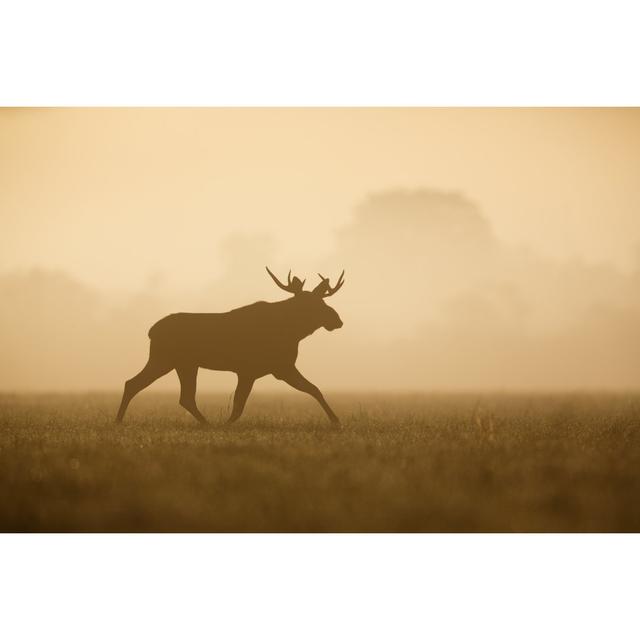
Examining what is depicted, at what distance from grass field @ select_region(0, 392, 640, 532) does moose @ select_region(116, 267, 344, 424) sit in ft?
1.44

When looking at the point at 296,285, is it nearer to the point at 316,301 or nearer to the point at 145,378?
the point at 316,301

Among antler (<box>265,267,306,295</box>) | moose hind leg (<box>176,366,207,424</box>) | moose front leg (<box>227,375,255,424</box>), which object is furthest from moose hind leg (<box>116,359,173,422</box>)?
antler (<box>265,267,306,295</box>)

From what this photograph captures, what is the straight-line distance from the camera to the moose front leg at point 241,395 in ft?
23.8

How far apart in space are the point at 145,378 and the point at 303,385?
1.64 meters

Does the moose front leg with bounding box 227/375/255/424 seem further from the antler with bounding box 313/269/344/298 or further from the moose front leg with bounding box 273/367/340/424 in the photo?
the antler with bounding box 313/269/344/298

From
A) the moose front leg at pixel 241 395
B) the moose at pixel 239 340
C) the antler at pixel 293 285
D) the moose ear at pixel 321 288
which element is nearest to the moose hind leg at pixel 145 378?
A: the moose at pixel 239 340

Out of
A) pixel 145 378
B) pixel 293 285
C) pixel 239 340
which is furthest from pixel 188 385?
pixel 293 285

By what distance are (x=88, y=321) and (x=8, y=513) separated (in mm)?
3055

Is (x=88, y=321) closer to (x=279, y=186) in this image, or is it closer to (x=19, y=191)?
(x=19, y=191)

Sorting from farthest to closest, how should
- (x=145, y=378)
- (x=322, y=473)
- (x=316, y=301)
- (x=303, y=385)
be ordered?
(x=316, y=301) → (x=145, y=378) → (x=303, y=385) → (x=322, y=473)

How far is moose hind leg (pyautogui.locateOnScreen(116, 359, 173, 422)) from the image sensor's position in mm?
7324

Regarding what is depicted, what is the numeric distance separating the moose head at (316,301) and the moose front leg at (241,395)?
89 centimetres

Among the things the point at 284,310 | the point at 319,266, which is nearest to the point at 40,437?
the point at 284,310

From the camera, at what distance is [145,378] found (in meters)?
7.38
